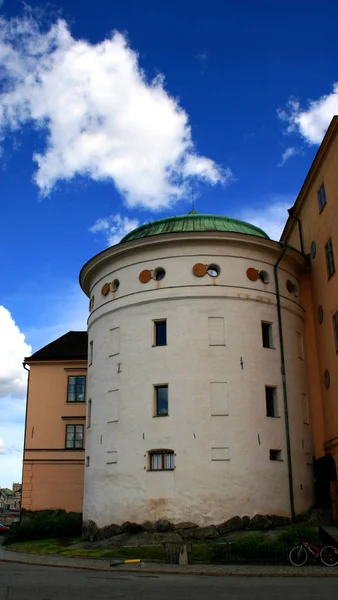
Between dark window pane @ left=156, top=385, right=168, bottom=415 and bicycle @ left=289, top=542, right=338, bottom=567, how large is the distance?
346 inches

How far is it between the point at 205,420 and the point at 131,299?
6.49m

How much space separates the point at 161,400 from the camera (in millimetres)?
25469

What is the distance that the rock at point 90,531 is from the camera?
Answer: 2548cm

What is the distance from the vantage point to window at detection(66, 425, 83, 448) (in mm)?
37912

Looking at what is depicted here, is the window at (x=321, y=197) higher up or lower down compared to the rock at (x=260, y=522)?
higher up

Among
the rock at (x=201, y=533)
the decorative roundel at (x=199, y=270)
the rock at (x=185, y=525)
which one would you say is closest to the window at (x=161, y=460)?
the rock at (x=185, y=525)

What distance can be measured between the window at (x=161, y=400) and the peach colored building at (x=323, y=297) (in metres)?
7.19

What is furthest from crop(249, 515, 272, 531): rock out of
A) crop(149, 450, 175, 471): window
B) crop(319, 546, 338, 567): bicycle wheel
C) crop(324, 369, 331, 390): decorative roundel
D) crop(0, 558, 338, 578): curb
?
crop(0, 558, 338, 578): curb

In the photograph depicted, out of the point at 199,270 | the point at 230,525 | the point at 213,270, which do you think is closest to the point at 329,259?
the point at 213,270

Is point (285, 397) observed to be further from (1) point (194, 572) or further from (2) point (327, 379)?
(1) point (194, 572)

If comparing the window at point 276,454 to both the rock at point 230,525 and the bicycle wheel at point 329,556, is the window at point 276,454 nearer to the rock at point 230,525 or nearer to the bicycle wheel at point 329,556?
the rock at point 230,525

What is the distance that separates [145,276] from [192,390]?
5.71 m

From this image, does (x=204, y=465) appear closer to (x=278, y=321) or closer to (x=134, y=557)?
→ (x=134, y=557)

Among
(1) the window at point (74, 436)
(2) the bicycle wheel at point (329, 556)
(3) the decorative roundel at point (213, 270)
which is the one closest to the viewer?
(2) the bicycle wheel at point (329, 556)
